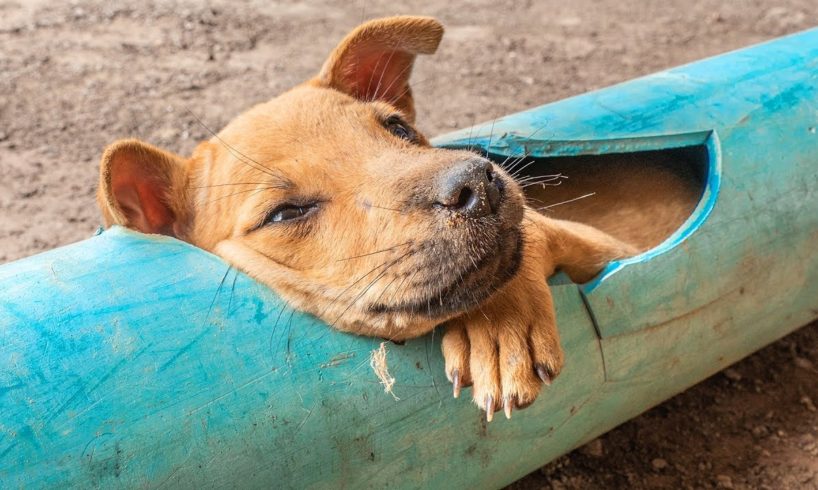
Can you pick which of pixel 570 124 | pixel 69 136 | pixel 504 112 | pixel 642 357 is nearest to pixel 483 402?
pixel 642 357

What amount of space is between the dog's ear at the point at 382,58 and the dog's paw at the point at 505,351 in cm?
111

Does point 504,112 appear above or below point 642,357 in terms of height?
below

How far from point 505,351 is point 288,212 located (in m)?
0.78

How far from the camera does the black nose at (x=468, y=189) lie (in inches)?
86.5

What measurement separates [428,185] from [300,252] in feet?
1.63

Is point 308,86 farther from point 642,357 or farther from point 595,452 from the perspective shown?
point 595,452

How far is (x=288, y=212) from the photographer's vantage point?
259 cm

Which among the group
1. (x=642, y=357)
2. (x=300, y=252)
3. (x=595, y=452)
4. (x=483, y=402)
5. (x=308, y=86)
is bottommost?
(x=595, y=452)

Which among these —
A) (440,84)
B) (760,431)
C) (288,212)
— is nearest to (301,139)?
(288,212)

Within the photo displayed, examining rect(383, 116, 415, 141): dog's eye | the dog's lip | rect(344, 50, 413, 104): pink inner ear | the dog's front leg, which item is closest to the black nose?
the dog's lip

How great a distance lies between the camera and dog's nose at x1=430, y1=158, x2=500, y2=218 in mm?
2197

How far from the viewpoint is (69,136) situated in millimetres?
6070

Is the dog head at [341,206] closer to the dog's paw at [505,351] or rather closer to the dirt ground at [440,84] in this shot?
the dog's paw at [505,351]

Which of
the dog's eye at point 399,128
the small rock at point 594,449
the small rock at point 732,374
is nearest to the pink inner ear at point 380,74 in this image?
the dog's eye at point 399,128
